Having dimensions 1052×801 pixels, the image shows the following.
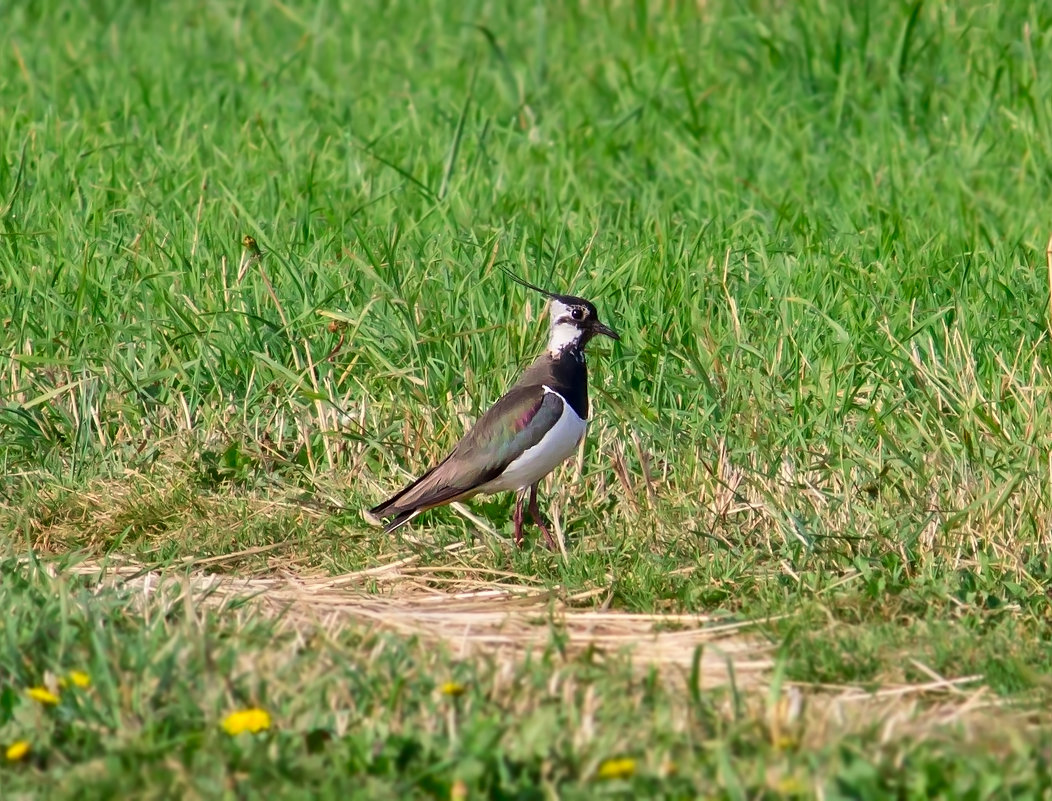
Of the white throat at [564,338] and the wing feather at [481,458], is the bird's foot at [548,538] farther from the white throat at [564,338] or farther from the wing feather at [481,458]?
the white throat at [564,338]

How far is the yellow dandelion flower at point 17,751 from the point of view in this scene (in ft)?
11.2

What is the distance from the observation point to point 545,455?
512 centimetres

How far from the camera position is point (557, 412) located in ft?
17.0

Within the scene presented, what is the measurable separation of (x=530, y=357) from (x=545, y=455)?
0.94m

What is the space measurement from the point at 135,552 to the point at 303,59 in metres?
4.77

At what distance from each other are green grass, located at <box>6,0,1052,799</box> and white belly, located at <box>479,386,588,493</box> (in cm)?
25

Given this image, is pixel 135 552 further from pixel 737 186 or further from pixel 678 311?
pixel 737 186

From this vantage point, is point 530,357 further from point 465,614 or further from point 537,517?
point 465,614

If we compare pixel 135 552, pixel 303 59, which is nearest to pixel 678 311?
pixel 135 552

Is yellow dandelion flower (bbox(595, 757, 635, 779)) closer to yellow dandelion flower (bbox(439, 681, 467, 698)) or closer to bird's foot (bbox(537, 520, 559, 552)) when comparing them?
yellow dandelion flower (bbox(439, 681, 467, 698))

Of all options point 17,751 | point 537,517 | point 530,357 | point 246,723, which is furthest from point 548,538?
point 17,751

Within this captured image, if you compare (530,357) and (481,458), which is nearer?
(481,458)

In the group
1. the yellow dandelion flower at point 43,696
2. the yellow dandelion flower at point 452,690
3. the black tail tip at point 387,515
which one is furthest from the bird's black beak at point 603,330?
the yellow dandelion flower at point 43,696

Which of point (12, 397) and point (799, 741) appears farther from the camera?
point (12, 397)
